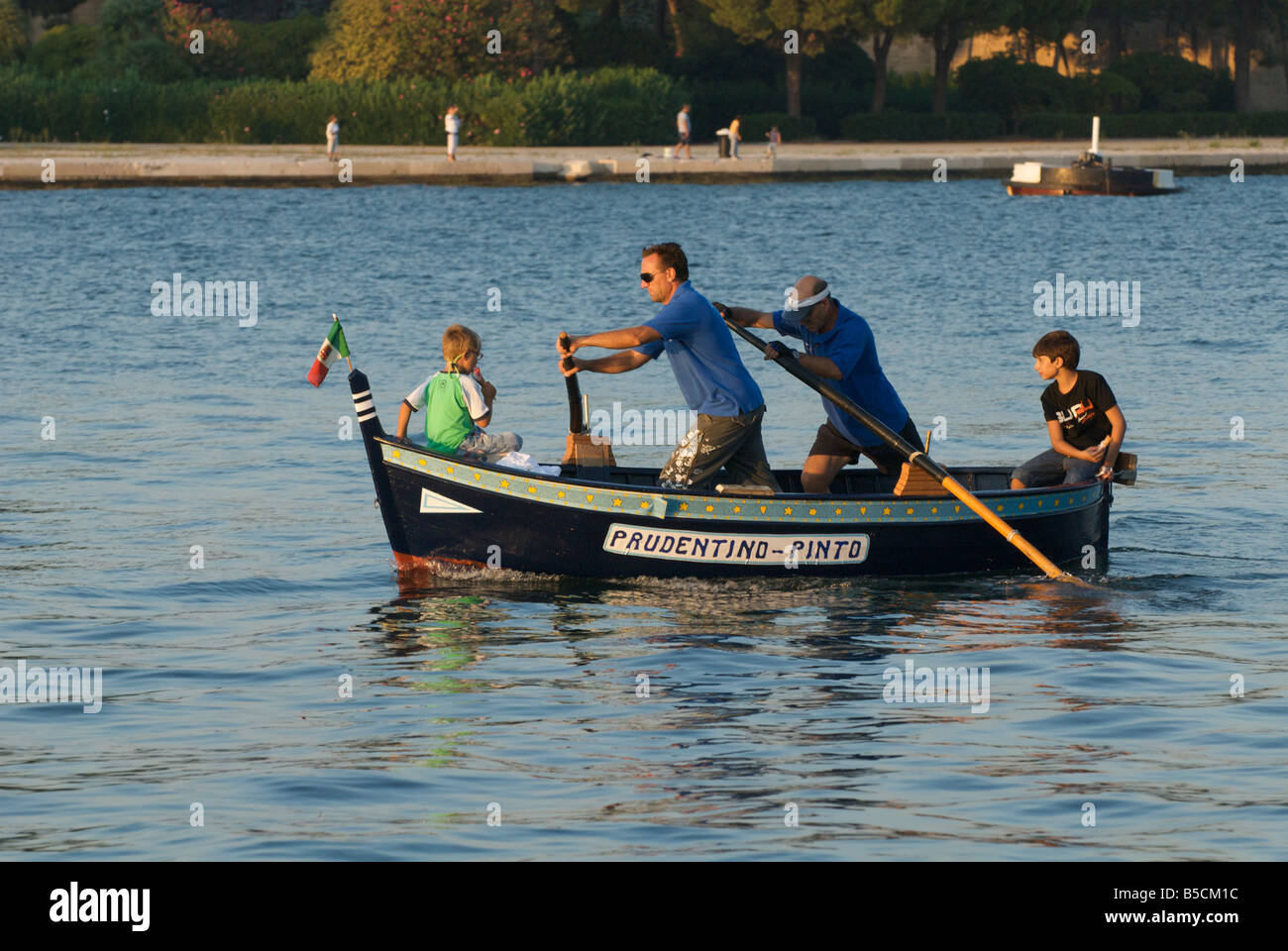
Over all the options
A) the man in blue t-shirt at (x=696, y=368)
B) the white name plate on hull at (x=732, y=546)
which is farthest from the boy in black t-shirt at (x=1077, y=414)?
the man in blue t-shirt at (x=696, y=368)

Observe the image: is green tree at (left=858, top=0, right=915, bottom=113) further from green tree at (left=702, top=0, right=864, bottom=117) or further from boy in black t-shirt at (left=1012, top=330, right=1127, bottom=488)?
boy in black t-shirt at (left=1012, top=330, right=1127, bottom=488)

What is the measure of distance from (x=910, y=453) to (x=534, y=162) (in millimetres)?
42359

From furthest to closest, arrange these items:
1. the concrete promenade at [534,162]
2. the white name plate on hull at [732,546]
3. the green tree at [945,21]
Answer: the green tree at [945,21] → the concrete promenade at [534,162] → the white name plate on hull at [732,546]

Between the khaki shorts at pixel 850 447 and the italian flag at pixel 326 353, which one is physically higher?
the italian flag at pixel 326 353

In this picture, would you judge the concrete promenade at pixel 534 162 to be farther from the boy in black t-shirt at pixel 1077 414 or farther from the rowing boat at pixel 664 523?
the boy in black t-shirt at pixel 1077 414

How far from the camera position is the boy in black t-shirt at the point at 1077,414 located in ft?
44.0

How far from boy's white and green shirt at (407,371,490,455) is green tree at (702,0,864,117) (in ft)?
168

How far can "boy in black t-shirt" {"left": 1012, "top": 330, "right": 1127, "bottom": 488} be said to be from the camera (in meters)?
13.4

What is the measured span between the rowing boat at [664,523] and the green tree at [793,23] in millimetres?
50816

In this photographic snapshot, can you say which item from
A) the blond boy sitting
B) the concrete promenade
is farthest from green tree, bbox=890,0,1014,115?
the blond boy sitting

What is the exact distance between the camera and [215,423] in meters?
21.1

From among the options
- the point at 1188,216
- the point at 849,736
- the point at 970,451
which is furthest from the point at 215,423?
the point at 1188,216

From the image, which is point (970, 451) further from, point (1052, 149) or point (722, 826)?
point (1052, 149)

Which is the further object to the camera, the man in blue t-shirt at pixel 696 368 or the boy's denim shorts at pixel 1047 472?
the boy's denim shorts at pixel 1047 472
